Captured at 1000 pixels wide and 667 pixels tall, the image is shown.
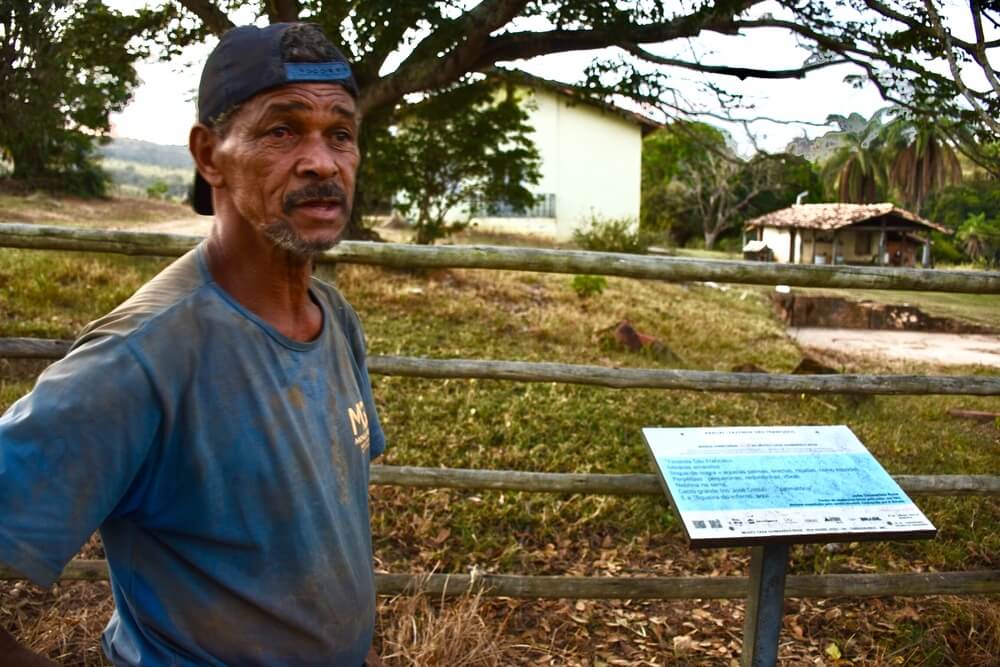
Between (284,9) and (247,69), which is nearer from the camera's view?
(247,69)

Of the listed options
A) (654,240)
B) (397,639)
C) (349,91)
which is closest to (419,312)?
(397,639)

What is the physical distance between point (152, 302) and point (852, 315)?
12.6 meters

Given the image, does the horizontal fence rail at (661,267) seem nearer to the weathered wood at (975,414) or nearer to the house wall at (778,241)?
the weathered wood at (975,414)

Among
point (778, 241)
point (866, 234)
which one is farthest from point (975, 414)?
point (778, 241)

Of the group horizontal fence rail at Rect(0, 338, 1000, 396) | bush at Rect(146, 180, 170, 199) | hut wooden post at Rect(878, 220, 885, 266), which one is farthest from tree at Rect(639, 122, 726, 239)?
horizontal fence rail at Rect(0, 338, 1000, 396)

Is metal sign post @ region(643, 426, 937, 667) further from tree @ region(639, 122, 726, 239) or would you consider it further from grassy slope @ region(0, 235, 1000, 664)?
tree @ region(639, 122, 726, 239)

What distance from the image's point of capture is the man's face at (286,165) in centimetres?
138

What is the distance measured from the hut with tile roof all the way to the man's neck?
530 cm

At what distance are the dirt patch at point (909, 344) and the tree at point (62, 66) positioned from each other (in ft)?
26.1

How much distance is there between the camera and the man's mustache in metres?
1.39

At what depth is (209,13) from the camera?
7.52 m

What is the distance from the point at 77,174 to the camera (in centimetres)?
2064

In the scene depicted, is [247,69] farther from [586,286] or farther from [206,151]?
[586,286]

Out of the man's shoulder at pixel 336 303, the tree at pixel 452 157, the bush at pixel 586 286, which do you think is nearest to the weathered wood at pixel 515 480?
the man's shoulder at pixel 336 303
